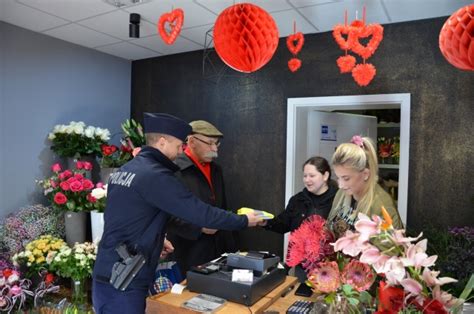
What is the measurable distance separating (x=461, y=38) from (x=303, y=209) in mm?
1318

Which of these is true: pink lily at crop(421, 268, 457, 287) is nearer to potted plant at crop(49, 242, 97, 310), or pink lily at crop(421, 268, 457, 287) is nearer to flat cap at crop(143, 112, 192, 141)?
flat cap at crop(143, 112, 192, 141)

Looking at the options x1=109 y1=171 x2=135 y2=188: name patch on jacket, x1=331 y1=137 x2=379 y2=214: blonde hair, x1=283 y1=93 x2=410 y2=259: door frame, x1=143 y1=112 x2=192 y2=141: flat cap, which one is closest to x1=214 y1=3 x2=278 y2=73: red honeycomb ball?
x1=143 y1=112 x2=192 y2=141: flat cap

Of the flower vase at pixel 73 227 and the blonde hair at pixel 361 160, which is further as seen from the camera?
the flower vase at pixel 73 227

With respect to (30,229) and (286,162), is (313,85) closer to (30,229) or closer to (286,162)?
(286,162)

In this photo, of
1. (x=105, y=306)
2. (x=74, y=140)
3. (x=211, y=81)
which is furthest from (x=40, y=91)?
(x=105, y=306)

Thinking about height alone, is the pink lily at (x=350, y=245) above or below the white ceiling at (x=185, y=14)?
below

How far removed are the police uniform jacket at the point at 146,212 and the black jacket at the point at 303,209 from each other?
699 mm

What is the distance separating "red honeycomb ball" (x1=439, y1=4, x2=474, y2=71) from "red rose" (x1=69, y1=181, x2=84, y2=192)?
98.9 inches

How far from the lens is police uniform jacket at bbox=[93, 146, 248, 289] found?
1666 mm

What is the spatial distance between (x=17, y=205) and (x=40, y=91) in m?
1.01

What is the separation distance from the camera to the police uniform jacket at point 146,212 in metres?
1.67

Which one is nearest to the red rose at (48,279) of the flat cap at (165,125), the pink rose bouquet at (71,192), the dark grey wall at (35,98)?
the pink rose bouquet at (71,192)

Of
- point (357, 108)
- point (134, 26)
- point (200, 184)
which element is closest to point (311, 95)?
point (357, 108)

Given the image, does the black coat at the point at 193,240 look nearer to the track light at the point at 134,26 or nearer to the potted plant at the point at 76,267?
the potted plant at the point at 76,267
